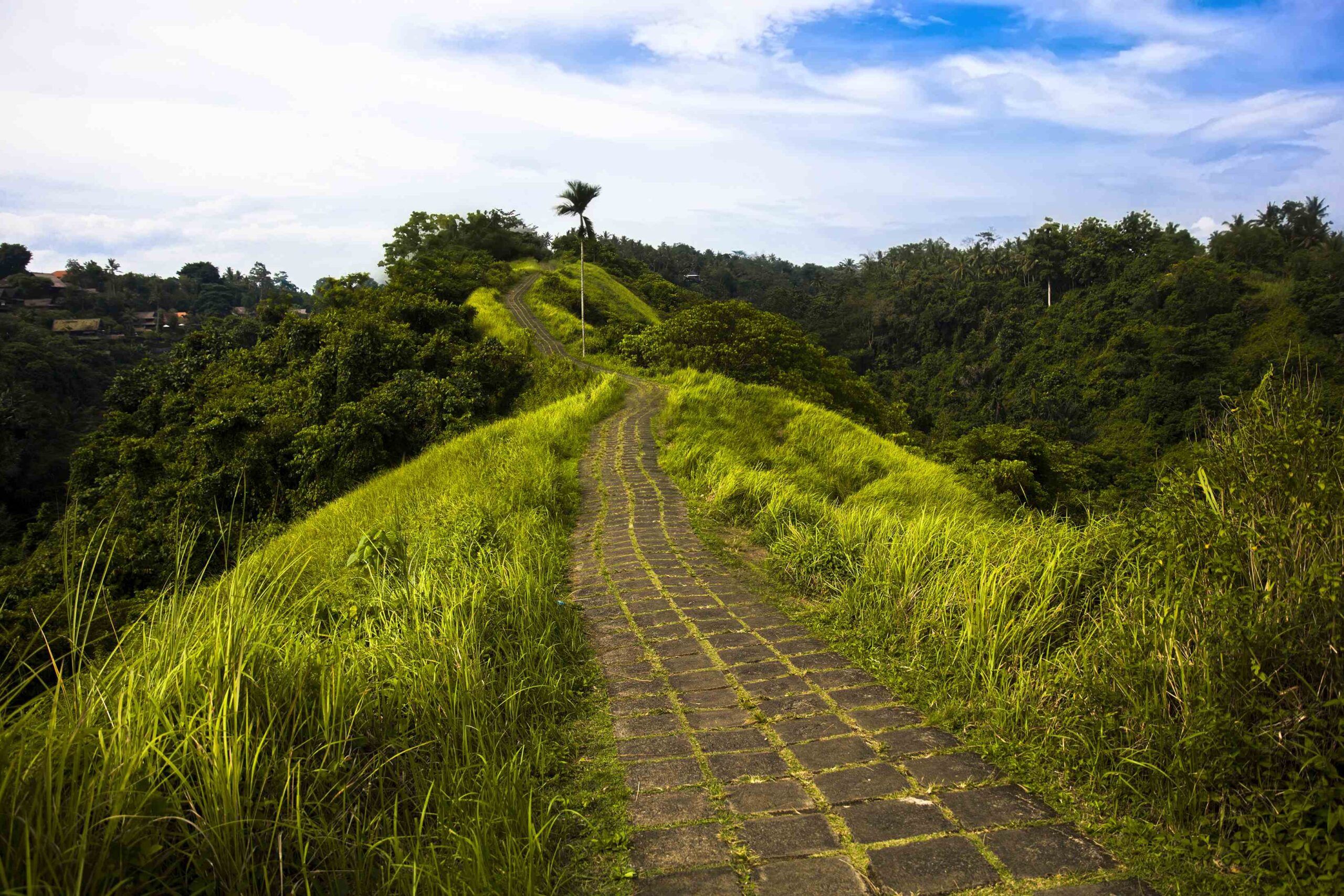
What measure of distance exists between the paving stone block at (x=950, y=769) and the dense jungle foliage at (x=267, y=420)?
9596 mm

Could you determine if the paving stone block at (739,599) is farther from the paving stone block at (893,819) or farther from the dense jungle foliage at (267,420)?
the dense jungle foliage at (267,420)

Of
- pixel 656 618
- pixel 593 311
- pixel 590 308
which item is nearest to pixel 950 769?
pixel 656 618

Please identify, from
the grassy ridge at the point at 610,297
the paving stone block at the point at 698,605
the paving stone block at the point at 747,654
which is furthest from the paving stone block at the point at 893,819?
the grassy ridge at the point at 610,297

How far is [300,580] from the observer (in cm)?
449

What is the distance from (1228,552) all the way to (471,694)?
2.82 metres

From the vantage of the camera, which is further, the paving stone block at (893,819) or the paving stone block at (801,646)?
the paving stone block at (801,646)

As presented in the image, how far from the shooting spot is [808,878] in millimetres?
2059

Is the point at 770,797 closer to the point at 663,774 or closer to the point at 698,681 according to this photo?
the point at 663,774

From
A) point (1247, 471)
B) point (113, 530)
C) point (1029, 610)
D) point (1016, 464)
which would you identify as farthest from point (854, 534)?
point (113, 530)

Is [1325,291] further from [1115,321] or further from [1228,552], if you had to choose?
[1228,552]

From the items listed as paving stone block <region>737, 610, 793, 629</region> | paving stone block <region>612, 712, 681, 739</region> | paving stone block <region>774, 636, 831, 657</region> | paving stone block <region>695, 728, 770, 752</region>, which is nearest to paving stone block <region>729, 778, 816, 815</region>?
paving stone block <region>695, 728, 770, 752</region>

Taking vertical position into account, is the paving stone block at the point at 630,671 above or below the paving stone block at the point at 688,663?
below

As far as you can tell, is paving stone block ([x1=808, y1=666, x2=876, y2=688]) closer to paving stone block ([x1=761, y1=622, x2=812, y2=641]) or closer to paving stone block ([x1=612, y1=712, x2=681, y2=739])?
paving stone block ([x1=761, y1=622, x2=812, y2=641])

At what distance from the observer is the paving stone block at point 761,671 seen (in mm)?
3387
